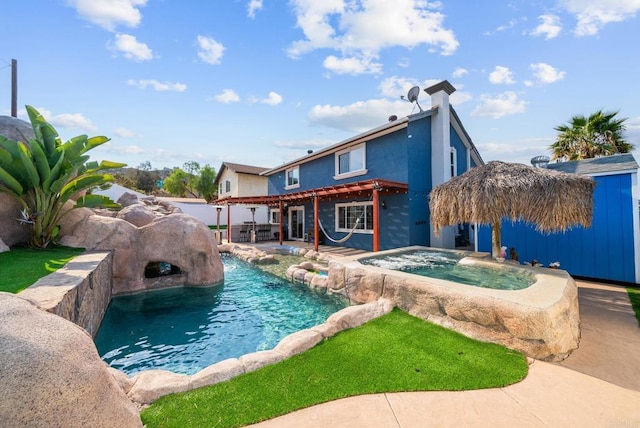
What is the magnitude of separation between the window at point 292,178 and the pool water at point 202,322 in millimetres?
9401

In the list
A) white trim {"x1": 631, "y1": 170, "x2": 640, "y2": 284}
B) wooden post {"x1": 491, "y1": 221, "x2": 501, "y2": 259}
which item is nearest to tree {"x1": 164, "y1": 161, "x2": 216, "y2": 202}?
wooden post {"x1": 491, "y1": 221, "x2": 501, "y2": 259}

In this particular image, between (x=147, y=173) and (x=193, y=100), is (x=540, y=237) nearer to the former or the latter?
(x=193, y=100)

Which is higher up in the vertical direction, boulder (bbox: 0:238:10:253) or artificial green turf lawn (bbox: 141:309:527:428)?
boulder (bbox: 0:238:10:253)

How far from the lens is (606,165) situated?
6961 millimetres

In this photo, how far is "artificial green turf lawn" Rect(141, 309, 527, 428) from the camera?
230 cm

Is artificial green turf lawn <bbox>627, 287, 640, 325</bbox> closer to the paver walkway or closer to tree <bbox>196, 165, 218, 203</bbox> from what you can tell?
the paver walkway

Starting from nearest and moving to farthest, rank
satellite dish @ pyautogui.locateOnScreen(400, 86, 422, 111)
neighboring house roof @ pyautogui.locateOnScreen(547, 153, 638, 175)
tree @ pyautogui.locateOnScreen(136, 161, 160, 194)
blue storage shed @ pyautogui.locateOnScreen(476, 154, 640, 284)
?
blue storage shed @ pyautogui.locateOnScreen(476, 154, 640, 284) → neighboring house roof @ pyautogui.locateOnScreen(547, 153, 638, 175) → satellite dish @ pyautogui.locateOnScreen(400, 86, 422, 111) → tree @ pyautogui.locateOnScreen(136, 161, 160, 194)

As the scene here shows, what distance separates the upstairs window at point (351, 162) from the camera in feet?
39.5

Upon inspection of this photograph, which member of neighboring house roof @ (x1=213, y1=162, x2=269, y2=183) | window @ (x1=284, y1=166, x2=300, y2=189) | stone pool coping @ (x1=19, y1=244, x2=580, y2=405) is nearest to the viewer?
stone pool coping @ (x1=19, y1=244, x2=580, y2=405)

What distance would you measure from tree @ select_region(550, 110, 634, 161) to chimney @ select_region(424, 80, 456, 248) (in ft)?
23.8

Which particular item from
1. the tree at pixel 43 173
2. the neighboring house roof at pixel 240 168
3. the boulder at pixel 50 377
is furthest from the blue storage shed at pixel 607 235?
the neighboring house roof at pixel 240 168

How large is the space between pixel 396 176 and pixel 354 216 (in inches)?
119

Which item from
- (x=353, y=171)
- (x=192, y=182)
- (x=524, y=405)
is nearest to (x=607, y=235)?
(x=524, y=405)

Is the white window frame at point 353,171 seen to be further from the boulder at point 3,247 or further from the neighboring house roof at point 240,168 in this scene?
the neighboring house roof at point 240,168
